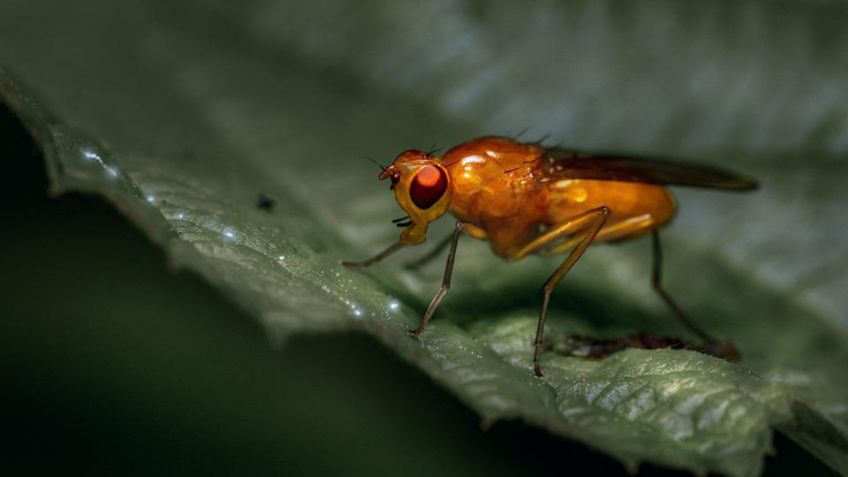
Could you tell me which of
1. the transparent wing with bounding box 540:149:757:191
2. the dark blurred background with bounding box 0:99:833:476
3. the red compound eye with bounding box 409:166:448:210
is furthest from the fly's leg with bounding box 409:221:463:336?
the dark blurred background with bounding box 0:99:833:476

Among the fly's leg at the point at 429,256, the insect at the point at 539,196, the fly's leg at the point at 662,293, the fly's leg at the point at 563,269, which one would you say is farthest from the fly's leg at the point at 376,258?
the fly's leg at the point at 662,293

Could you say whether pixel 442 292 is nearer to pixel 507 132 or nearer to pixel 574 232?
pixel 574 232

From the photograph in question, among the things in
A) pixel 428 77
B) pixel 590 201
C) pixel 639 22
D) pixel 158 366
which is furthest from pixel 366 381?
pixel 639 22

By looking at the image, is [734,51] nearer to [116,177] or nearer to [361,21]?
[361,21]

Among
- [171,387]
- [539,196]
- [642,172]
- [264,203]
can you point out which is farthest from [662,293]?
[171,387]

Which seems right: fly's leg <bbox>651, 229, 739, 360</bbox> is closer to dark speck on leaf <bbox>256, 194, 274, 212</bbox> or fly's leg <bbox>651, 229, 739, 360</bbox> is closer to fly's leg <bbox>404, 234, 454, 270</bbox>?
fly's leg <bbox>404, 234, 454, 270</bbox>

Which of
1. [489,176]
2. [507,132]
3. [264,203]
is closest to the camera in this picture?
[264,203]
